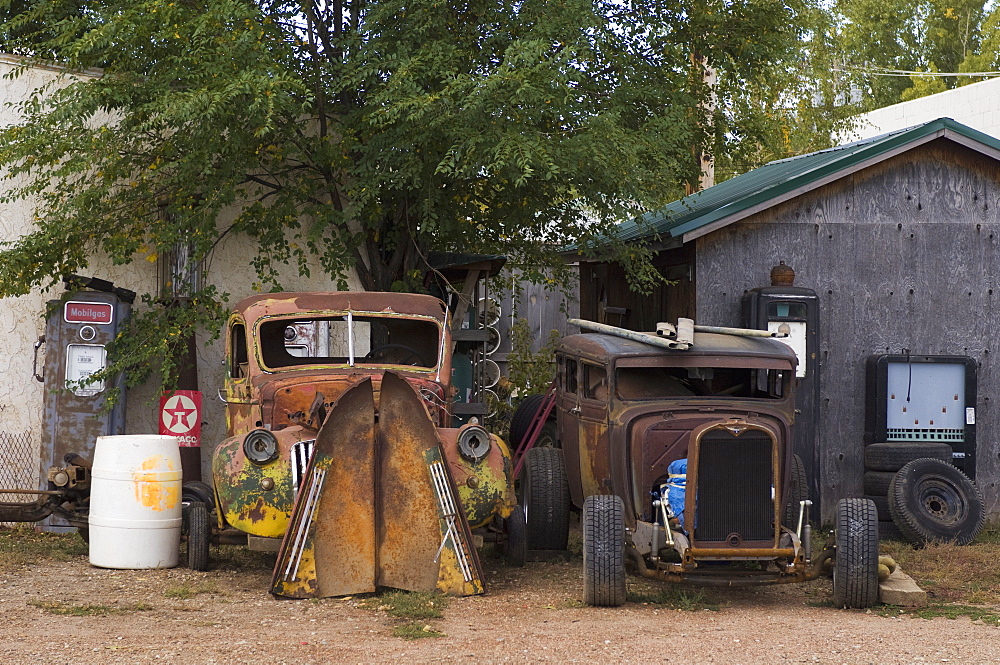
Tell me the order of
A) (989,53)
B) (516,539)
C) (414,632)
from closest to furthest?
1. (414,632)
2. (516,539)
3. (989,53)

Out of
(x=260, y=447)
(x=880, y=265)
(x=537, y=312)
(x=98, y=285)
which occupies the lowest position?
(x=260, y=447)

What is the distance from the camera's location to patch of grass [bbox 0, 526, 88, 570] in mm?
8883

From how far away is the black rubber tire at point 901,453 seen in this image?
34.9 feet

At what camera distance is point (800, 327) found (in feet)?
36.2

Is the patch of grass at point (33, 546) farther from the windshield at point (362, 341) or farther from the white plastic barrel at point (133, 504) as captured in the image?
the windshield at point (362, 341)

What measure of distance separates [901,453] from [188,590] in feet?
21.1

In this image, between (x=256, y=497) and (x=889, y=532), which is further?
(x=889, y=532)

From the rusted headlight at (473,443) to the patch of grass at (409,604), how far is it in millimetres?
963

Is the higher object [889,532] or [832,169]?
[832,169]

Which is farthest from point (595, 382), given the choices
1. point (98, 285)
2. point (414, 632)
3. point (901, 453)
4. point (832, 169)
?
point (98, 285)

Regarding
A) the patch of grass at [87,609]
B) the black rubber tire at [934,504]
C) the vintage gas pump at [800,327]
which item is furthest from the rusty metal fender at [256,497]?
the black rubber tire at [934,504]

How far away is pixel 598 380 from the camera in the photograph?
880 cm

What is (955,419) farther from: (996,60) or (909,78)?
(909,78)

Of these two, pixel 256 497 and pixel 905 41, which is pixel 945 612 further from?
pixel 905 41
